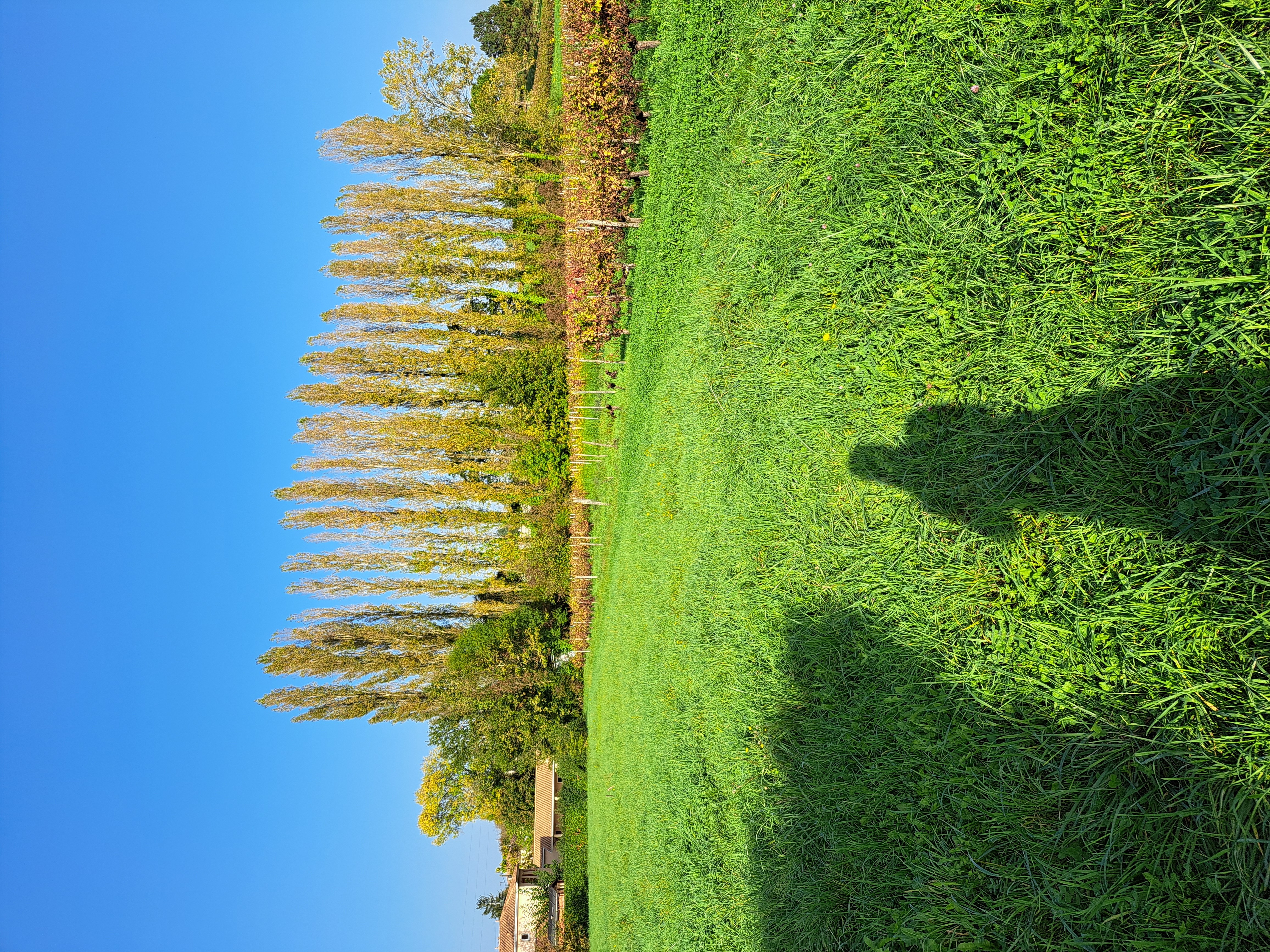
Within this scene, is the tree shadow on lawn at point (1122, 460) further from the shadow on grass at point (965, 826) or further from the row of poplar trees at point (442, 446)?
the row of poplar trees at point (442, 446)

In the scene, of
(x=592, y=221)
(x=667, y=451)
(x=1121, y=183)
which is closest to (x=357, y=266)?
(x=592, y=221)

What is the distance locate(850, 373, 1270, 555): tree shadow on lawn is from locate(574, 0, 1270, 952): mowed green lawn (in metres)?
0.01

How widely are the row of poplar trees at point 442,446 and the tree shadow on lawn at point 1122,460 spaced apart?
1334 cm

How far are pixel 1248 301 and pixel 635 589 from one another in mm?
7150

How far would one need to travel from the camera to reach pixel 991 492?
3.17 meters

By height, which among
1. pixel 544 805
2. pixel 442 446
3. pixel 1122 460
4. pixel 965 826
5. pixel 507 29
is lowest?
pixel 544 805

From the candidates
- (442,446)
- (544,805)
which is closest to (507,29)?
(442,446)

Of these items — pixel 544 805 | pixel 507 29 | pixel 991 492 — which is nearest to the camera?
pixel 991 492

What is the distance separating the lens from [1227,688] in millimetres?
2295

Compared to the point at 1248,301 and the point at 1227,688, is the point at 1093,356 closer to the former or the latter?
the point at 1248,301

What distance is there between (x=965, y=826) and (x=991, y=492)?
1749 mm

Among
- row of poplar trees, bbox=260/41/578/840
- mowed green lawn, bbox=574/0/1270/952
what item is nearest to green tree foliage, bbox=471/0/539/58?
row of poplar trees, bbox=260/41/578/840

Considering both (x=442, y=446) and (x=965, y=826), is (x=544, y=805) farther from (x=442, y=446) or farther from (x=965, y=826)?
(x=965, y=826)

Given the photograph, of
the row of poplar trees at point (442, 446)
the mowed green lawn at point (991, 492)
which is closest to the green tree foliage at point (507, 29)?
the row of poplar trees at point (442, 446)
